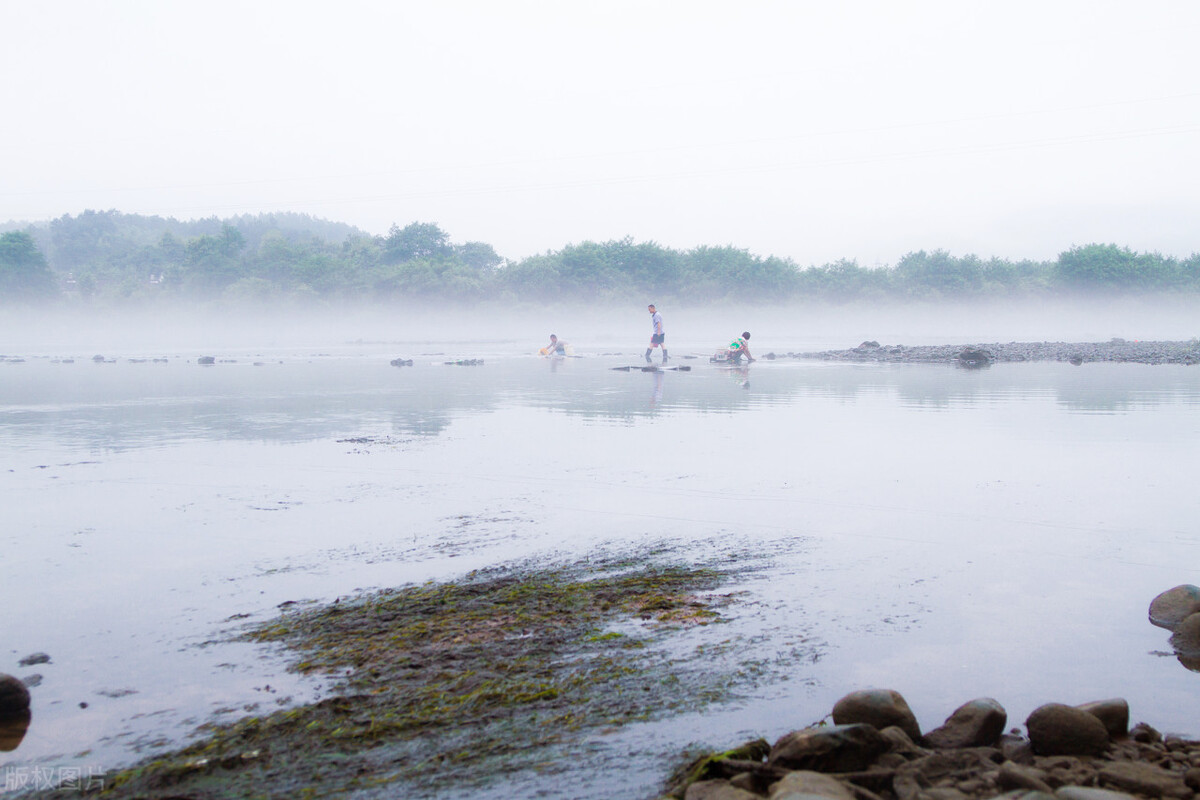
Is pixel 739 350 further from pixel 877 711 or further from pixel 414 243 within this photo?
pixel 414 243

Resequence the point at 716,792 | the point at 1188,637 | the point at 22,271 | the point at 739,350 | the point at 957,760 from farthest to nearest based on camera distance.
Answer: the point at 22,271, the point at 739,350, the point at 1188,637, the point at 957,760, the point at 716,792

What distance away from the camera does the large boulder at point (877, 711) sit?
150 inches

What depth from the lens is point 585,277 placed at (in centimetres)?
8544

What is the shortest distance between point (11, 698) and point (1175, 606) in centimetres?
626

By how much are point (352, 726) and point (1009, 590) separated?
14.0 ft

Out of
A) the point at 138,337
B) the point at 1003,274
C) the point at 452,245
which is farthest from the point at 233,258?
the point at 1003,274

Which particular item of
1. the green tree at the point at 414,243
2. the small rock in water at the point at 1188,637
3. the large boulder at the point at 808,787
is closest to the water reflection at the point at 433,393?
the small rock in water at the point at 1188,637

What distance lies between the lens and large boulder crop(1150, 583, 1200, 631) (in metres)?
5.27

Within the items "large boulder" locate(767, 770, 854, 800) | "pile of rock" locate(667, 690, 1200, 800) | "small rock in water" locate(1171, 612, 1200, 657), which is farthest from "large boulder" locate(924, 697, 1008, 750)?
"small rock in water" locate(1171, 612, 1200, 657)

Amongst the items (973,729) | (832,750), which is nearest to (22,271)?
(832,750)

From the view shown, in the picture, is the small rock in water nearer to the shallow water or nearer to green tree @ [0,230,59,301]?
the shallow water

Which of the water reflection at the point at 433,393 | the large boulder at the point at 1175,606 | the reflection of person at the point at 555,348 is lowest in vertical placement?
the large boulder at the point at 1175,606

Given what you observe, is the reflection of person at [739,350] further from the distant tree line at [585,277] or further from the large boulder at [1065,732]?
the distant tree line at [585,277]

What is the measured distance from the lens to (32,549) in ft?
23.5
